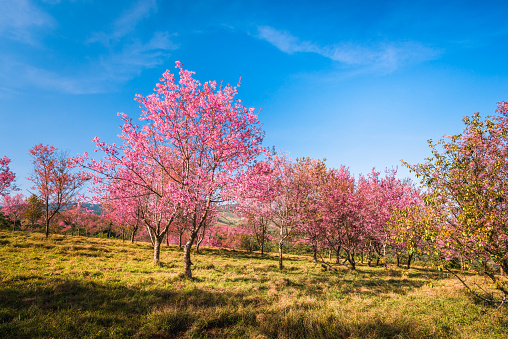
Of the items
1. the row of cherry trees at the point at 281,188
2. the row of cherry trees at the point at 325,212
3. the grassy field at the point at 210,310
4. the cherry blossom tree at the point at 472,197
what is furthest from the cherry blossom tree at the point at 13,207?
the cherry blossom tree at the point at 472,197

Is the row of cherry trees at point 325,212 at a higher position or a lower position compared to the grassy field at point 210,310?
higher

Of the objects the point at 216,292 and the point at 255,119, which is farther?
the point at 255,119

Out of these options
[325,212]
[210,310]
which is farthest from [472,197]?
[325,212]

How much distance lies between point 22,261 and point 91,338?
13.0 meters

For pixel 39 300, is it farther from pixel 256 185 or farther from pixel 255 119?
pixel 255 119

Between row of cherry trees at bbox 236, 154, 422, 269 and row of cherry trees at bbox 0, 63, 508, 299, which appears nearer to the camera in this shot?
row of cherry trees at bbox 0, 63, 508, 299

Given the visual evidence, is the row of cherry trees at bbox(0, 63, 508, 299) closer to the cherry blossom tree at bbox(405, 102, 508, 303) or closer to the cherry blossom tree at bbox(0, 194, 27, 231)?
the cherry blossom tree at bbox(405, 102, 508, 303)

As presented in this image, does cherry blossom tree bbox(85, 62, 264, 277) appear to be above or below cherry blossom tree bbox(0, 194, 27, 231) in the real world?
above

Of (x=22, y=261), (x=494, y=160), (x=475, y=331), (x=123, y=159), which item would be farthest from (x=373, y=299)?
(x=22, y=261)

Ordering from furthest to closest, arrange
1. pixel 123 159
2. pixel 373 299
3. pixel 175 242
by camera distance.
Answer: pixel 175 242, pixel 123 159, pixel 373 299

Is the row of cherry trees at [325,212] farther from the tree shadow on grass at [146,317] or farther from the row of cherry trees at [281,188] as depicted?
the tree shadow on grass at [146,317]

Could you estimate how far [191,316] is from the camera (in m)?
7.16

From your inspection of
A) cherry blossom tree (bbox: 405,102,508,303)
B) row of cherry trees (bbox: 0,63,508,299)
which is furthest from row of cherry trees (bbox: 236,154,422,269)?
cherry blossom tree (bbox: 405,102,508,303)

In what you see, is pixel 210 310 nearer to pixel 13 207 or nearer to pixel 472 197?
pixel 472 197
